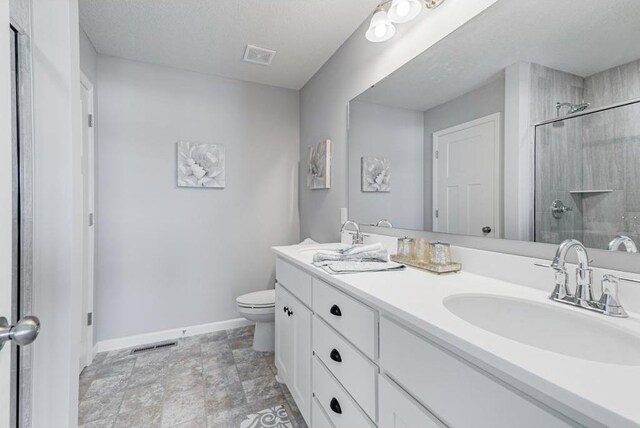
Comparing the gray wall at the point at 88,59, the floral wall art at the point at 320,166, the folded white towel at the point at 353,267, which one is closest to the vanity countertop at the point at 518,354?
the folded white towel at the point at 353,267

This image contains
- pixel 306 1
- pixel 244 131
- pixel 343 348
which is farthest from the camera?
pixel 244 131

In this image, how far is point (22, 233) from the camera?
0.71 metres

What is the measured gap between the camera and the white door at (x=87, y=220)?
201 centimetres

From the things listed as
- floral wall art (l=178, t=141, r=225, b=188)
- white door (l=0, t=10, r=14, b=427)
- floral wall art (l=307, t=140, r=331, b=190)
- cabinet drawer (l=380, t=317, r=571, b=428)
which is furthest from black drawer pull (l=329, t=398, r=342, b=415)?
floral wall art (l=178, t=141, r=225, b=188)

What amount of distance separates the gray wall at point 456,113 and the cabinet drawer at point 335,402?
0.85m

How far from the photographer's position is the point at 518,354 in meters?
0.52

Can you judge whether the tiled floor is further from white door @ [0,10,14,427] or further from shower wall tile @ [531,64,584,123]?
shower wall tile @ [531,64,584,123]

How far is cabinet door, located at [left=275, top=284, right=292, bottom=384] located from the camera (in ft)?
5.32

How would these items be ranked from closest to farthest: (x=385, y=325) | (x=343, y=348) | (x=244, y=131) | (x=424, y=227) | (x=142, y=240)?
(x=385, y=325) → (x=343, y=348) → (x=424, y=227) → (x=142, y=240) → (x=244, y=131)

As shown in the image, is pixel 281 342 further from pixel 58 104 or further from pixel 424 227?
pixel 58 104

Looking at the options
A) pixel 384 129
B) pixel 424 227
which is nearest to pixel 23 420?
pixel 424 227

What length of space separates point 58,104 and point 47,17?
0.74ft

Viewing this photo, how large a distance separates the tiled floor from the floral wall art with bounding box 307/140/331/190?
4.71 feet

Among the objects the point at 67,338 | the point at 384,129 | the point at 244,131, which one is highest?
the point at 244,131
